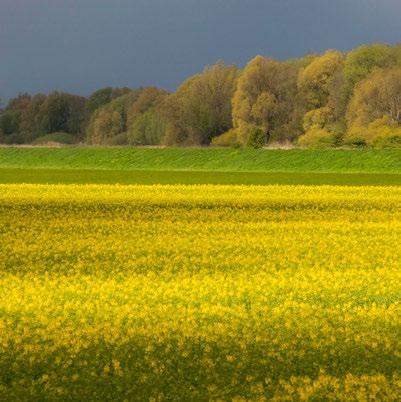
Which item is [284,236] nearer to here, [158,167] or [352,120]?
[158,167]

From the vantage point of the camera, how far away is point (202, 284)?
18.5m

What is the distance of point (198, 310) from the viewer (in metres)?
15.8

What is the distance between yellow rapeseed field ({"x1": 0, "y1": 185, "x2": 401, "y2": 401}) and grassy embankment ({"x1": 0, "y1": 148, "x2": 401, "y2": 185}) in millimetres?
29833

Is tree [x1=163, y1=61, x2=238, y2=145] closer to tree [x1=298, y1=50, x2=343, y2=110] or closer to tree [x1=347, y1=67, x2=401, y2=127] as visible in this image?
tree [x1=298, y1=50, x2=343, y2=110]

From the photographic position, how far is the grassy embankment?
61.9 m

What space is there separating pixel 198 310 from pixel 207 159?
6888cm

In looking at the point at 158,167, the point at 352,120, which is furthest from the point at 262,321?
the point at 352,120

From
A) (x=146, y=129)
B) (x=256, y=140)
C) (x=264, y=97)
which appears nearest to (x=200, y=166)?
(x=256, y=140)

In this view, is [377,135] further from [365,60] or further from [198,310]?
[198,310]

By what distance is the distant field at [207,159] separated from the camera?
77.2 m

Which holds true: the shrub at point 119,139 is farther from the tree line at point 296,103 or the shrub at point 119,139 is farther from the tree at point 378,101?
the tree at point 378,101

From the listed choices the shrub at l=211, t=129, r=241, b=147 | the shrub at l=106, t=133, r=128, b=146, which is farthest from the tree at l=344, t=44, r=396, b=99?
the shrub at l=106, t=133, r=128, b=146

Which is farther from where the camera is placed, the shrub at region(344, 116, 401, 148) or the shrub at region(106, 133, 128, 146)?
the shrub at region(106, 133, 128, 146)

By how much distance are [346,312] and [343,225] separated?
15.9m
